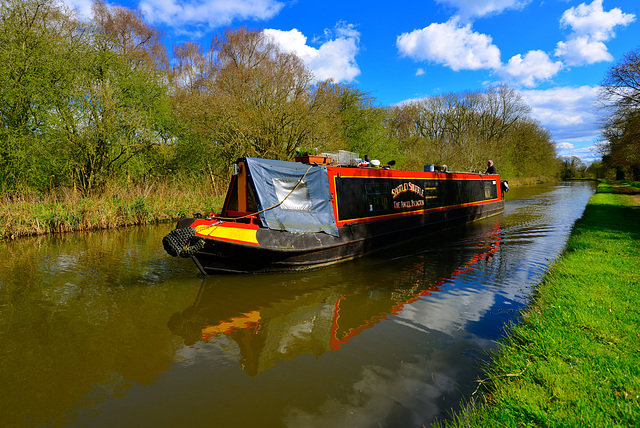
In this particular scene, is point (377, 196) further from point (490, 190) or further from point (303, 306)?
point (490, 190)

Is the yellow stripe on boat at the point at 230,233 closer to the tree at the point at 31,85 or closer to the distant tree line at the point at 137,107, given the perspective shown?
the distant tree line at the point at 137,107

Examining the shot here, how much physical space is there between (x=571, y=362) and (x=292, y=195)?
4.56 m

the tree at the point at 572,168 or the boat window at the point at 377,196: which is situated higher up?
the tree at the point at 572,168

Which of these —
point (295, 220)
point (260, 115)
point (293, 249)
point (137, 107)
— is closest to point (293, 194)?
point (295, 220)

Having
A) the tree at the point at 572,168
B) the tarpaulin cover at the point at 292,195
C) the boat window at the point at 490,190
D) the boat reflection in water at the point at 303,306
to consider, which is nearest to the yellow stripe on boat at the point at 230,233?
the tarpaulin cover at the point at 292,195

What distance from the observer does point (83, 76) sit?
12.3 meters

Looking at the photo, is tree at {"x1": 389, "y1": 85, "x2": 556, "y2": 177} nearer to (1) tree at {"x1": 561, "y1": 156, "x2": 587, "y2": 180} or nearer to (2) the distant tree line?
(2) the distant tree line

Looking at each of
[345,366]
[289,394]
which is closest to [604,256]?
[345,366]

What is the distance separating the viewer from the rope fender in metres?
5.07

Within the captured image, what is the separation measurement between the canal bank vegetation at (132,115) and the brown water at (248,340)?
223 inches

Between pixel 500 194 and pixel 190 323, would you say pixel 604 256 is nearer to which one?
pixel 190 323

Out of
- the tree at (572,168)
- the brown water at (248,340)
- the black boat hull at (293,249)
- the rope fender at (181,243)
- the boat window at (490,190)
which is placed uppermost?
the tree at (572,168)

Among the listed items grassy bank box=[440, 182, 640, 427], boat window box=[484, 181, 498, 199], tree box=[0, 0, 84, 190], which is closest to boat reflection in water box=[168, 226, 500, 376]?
grassy bank box=[440, 182, 640, 427]

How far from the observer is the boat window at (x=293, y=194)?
6027 millimetres
